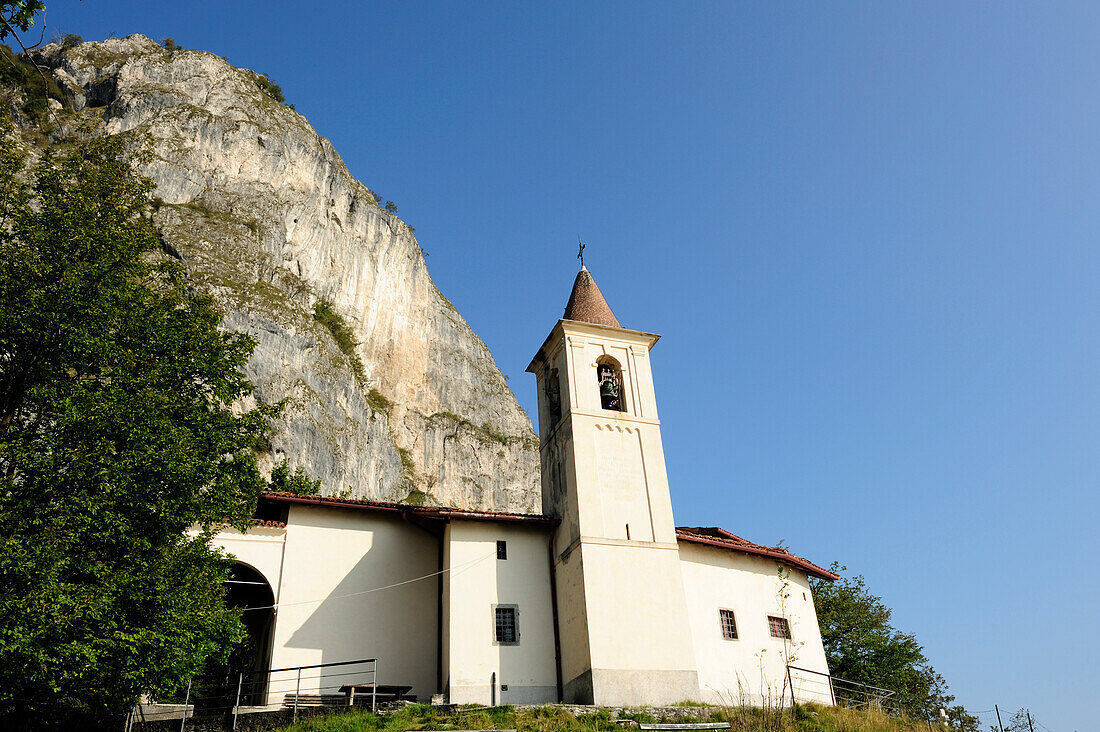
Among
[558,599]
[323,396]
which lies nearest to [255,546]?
[558,599]

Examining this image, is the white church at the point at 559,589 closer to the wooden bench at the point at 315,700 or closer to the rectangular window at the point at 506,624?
the rectangular window at the point at 506,624

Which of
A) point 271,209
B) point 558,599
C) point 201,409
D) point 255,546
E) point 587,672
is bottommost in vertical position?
point 587,672

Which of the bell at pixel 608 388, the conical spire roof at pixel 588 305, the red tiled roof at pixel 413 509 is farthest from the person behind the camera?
the conical spire roof at pixel 588 305

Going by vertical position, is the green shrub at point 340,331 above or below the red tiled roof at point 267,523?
above

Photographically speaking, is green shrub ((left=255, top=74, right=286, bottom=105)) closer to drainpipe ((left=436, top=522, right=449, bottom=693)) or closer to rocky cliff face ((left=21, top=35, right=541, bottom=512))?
rocky cliff face ((left=21, top=35, right=541, bottom=512))

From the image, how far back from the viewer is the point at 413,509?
22.1 m

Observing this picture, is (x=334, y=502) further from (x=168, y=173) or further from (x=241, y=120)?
(x=241, y=120)

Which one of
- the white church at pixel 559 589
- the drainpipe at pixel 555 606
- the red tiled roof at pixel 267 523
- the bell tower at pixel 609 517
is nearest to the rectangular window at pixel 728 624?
the white church at pixel 559 589

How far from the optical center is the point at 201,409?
16188 millimetres

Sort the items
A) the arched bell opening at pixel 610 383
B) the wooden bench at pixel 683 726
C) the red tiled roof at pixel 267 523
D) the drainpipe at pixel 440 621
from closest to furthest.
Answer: the wooden bench at pixel 683 726 < the red tiled roof at pixel 267 523 < the drainpipe at pixel 440 621 < the arched bell opening at pixel 610 383

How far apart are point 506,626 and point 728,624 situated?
645cm

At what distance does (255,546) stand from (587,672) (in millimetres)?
9322

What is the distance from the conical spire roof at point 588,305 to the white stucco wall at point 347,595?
8.71 meters

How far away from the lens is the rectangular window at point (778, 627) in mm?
22984
